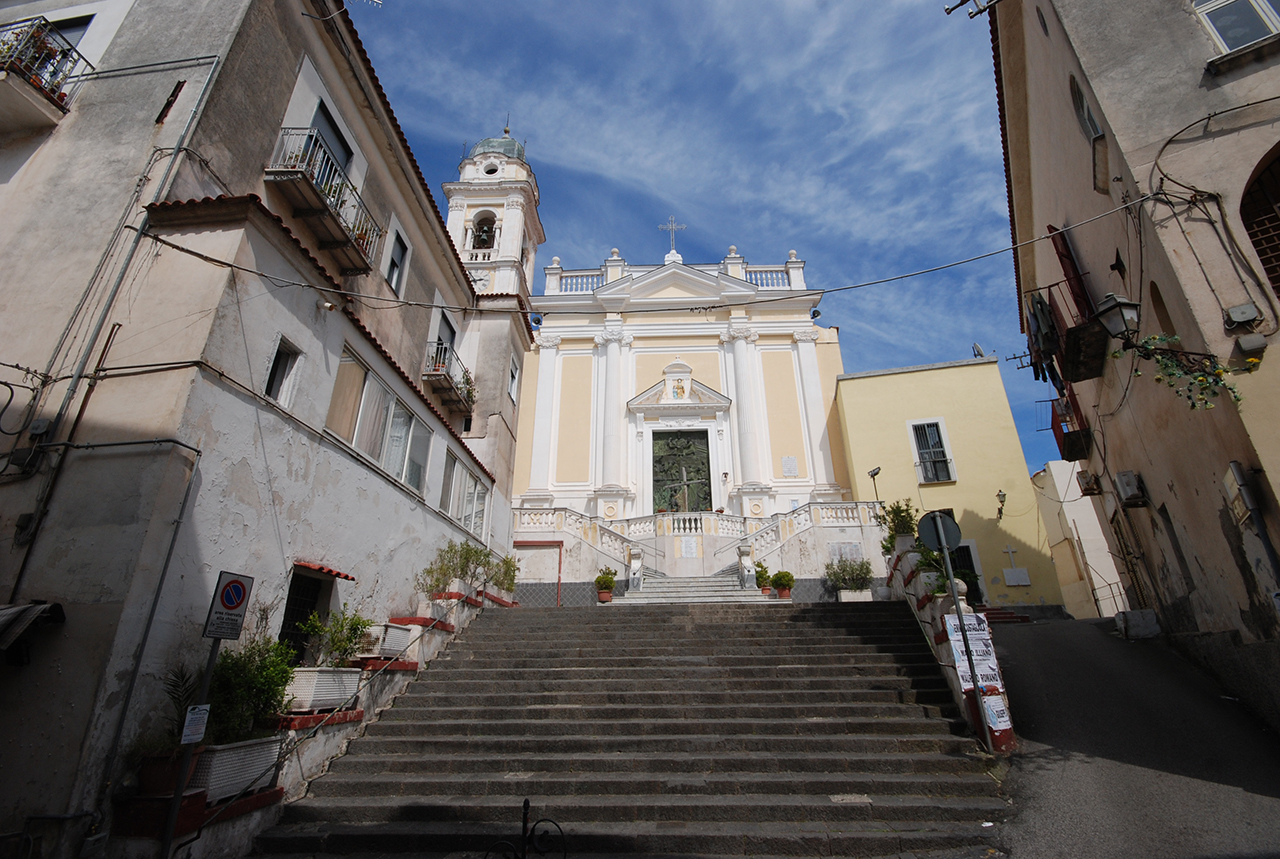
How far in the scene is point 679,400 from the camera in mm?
24953

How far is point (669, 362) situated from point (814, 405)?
6.25 metres

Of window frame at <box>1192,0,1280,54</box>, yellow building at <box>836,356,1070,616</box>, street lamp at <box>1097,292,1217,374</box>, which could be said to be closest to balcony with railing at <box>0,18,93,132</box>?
street lamp at <box>1097,292,1217,374</box>

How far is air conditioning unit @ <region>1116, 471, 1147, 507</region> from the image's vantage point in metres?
10.1

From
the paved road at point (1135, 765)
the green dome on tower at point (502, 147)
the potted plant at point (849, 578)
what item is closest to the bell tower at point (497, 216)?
the green dome on tower at point (502, 147)

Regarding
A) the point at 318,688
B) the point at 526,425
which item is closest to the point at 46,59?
the point at 318,688

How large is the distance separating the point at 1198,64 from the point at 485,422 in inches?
522

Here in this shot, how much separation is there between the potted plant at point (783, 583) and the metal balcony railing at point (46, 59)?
1471 centimetres

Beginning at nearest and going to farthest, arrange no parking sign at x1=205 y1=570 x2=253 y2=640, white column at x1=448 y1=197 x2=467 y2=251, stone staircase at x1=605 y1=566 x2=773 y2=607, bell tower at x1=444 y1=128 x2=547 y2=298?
no parking sign at x1=205 y1=570 x2=253 y2=640, stone staircase at x1=605 y1=566 x2=773 y2=607, bell tower at x1=444 y1=128 x2=547 y2=298, white column at x1=448 y1=197 x2=467 y2=251

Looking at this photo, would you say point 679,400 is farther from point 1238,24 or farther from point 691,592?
point 1238,24

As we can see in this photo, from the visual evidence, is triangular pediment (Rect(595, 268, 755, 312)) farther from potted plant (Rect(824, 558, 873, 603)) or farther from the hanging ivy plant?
the hanging ivy plant

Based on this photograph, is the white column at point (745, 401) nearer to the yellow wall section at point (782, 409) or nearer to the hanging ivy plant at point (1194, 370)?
the yellow wall section at point (782, 409)

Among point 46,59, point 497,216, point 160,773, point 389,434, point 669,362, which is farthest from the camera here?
point 669,362

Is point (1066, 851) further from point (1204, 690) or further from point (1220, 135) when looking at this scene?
point (1220, 135)

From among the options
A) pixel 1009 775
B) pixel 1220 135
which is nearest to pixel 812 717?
pixel 1009 775
